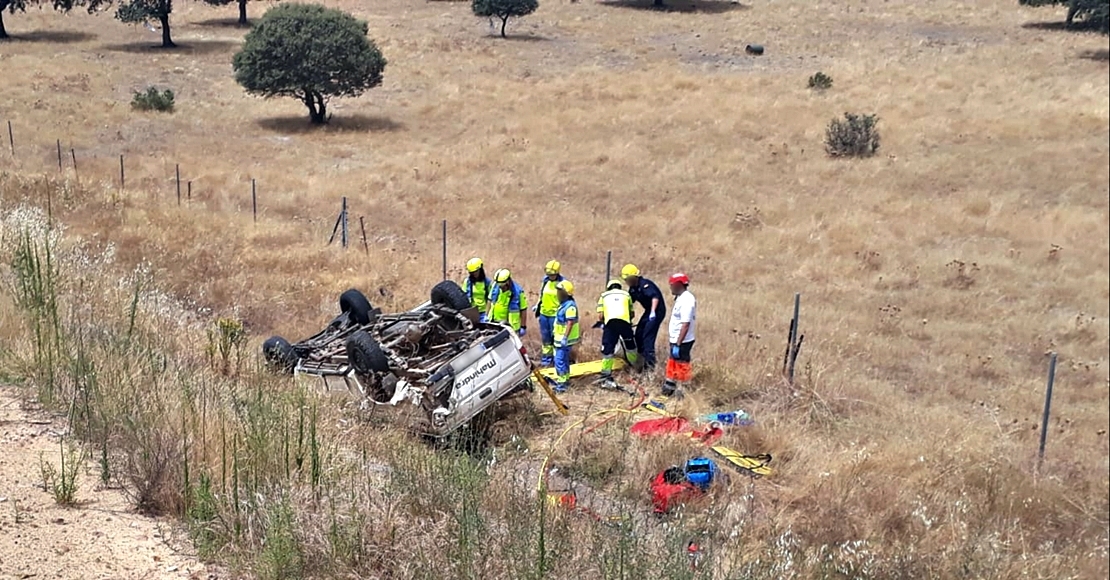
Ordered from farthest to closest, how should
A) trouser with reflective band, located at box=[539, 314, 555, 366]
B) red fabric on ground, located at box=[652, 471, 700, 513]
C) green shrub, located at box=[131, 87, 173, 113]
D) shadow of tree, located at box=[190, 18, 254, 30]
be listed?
1. shadow of tree, located at box=[190, 18, 254, 30]
2. green shrub, located at box=[131, 87, 173, 113]
3. trouser with reflective band, located at box=[539, 314, 555, 366]
4. red fabric on ground, located at box=[652, 471, 700, 513]

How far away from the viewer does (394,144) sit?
32.3 m

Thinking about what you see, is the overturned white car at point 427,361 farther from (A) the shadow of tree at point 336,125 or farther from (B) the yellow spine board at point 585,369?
(A) the shadow of tree at point 336,125

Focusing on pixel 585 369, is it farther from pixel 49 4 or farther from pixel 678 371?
pixel 49 4

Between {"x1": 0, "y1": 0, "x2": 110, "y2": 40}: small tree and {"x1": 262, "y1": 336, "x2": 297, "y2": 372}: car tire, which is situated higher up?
{"x1": 0, "y1": 0, "x2": 110, "y2": 40}: small tree

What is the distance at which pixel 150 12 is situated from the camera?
160 ft

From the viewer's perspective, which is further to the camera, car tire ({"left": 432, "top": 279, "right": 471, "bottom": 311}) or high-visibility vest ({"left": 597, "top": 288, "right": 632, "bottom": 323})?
high-visibility vest ({"left": 597, "top": 288, "right": 632, "bottom": 323})

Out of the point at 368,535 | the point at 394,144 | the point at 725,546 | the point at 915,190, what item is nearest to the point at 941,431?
the point at 725,546

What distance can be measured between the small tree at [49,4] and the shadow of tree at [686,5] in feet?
103

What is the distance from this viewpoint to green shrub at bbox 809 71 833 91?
39125mm

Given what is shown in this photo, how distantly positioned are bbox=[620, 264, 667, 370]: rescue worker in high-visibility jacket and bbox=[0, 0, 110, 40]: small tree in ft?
149

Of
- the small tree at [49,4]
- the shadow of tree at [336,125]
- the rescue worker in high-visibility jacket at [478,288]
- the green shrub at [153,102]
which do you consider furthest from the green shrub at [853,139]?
the small tree at [49,4]

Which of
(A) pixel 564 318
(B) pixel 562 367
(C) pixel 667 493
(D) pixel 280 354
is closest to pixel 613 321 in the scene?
(A) pixel 564 318

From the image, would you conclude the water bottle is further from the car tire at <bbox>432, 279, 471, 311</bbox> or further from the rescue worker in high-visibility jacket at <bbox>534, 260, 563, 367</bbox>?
the car tire at <bbox>432, 279, 471, 311</bbox>

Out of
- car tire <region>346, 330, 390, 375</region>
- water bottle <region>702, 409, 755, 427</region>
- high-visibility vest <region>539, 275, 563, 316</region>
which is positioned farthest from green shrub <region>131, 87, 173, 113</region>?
water bottle <region>702, 409, 755, 427</region>
